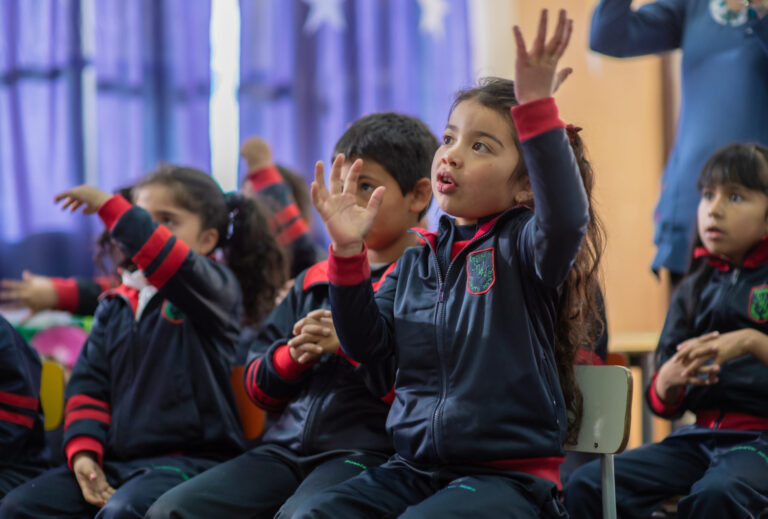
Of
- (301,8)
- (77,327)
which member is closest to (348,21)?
(301,8)

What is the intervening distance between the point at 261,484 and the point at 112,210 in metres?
0.72

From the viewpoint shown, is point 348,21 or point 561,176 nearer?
point 561,176

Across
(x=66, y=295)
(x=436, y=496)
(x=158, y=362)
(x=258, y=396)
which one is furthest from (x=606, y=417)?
(x=66, y=295)

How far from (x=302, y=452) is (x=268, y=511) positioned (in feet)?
0.44

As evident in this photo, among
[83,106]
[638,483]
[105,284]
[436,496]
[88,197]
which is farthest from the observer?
[83,106]

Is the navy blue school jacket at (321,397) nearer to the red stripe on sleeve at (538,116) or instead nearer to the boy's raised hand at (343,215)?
the boy's raised hand at (343,215)

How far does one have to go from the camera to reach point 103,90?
3.37 m

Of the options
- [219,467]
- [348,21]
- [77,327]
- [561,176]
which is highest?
[348,21]

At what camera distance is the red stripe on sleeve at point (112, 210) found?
1.84 meters

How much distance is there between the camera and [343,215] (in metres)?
1.39

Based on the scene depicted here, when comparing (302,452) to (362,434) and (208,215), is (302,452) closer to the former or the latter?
(362,434)

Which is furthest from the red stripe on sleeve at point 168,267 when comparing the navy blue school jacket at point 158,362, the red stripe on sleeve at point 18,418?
the red stripe on sleeve at point 18,418

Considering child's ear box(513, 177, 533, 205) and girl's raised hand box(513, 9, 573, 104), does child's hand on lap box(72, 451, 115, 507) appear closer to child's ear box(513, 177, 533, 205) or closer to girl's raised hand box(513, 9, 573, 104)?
child's ear box(513, 177, 533, 205)

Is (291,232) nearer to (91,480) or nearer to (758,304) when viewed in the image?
(91,480)
